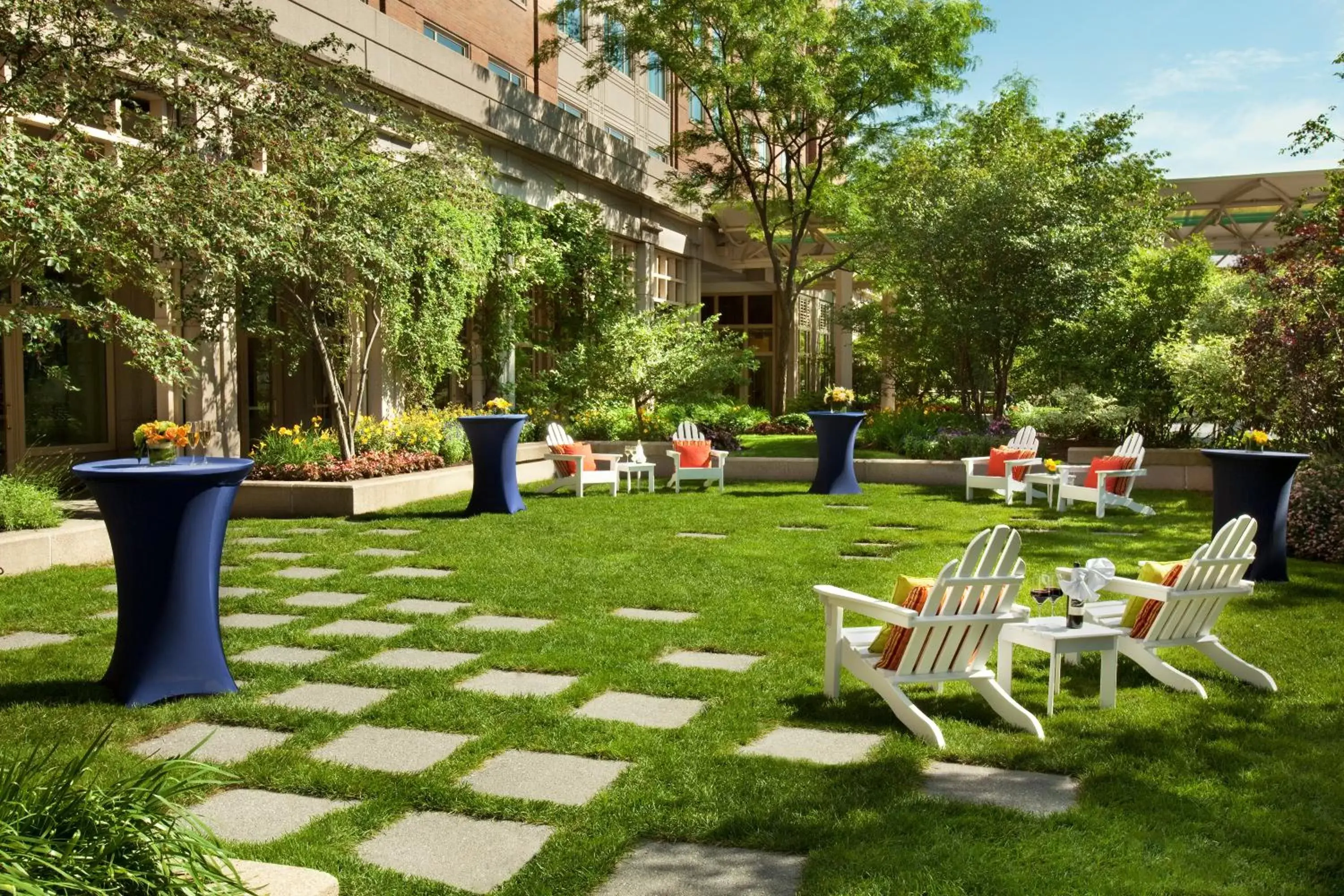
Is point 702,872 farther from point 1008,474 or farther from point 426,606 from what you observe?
point 1008,474

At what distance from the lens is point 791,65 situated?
2141 centimetres

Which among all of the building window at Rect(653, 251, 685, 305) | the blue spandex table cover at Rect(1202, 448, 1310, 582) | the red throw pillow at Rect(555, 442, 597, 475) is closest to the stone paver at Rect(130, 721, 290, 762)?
the blue spandex table cover at Rect(1202, 448, 1310, 582)

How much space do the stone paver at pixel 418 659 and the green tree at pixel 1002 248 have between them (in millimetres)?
12738

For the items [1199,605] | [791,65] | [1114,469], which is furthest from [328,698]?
[791,65]

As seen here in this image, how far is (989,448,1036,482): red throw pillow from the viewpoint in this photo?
13633mm

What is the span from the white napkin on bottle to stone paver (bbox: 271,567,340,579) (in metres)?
5.11

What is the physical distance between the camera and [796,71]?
70.4 feet

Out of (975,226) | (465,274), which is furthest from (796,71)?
(465,274)

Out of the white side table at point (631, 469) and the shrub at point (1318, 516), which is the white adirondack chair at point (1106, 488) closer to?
the shrub at point (1318, 516)

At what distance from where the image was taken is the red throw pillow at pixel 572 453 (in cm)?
1393

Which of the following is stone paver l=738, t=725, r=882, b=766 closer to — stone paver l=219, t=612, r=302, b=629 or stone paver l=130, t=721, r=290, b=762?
stone paver l=130, t=721, r=290, b=762

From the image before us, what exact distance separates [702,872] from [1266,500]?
21.4 ft

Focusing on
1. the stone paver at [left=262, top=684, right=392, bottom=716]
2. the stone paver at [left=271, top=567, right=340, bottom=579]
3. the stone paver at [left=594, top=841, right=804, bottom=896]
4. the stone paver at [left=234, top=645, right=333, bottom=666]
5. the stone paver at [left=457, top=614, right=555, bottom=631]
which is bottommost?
the stone paver at [left=594, top=841, right=804, bottom=896]

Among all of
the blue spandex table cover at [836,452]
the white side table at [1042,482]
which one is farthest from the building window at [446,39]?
the white side table at [1042,482]
